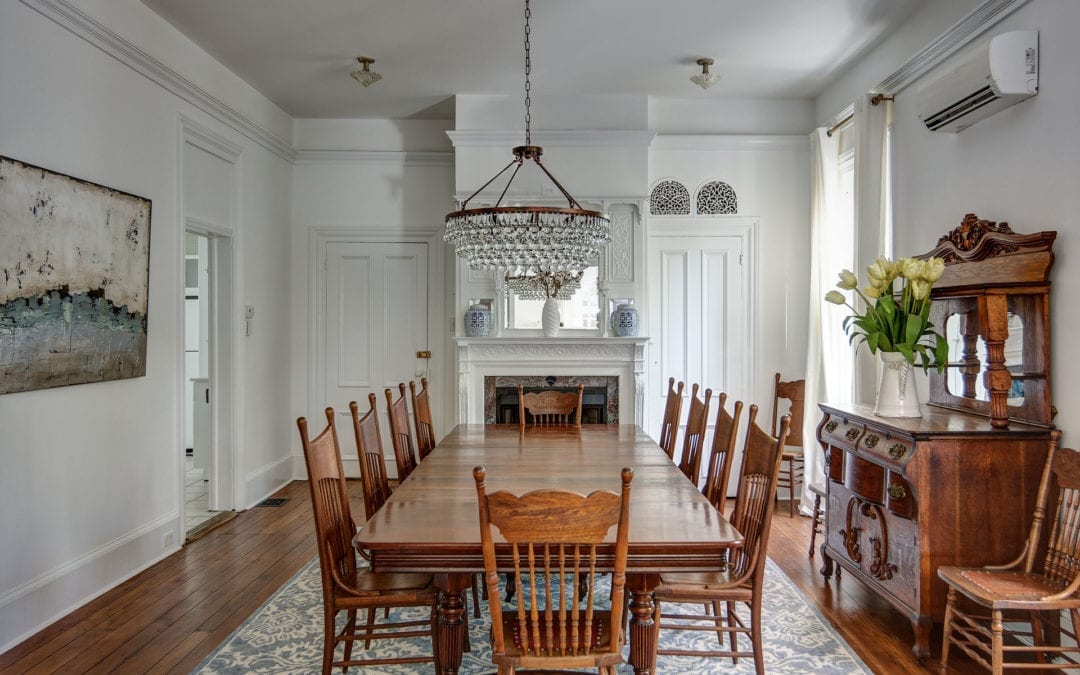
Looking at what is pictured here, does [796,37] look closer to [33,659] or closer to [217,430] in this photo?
[217,430]

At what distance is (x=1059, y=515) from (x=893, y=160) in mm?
2259

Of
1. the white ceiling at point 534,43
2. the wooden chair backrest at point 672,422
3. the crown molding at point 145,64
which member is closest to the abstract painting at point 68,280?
the crown molding at point 145,64

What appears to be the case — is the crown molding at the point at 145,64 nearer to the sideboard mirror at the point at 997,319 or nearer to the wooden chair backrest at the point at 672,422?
the wooden chair backrest at the point at 672,422

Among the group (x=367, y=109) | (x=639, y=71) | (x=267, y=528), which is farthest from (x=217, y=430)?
(x=639, y=71)

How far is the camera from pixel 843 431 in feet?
10.9

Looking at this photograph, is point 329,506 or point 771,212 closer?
point 329,506

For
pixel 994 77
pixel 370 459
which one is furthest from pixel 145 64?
pixel 994 77

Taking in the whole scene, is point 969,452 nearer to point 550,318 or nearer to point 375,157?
point 550,318

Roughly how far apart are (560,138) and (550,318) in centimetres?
139

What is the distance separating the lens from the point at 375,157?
579 centimetres

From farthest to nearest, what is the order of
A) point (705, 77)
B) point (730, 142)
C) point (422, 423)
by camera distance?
point (730, 142) < point (705, 77) < point (422, 423)

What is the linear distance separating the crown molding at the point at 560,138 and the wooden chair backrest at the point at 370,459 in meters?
2.83

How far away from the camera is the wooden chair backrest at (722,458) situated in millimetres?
2666

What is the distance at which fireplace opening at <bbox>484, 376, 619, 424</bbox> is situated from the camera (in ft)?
17.2
